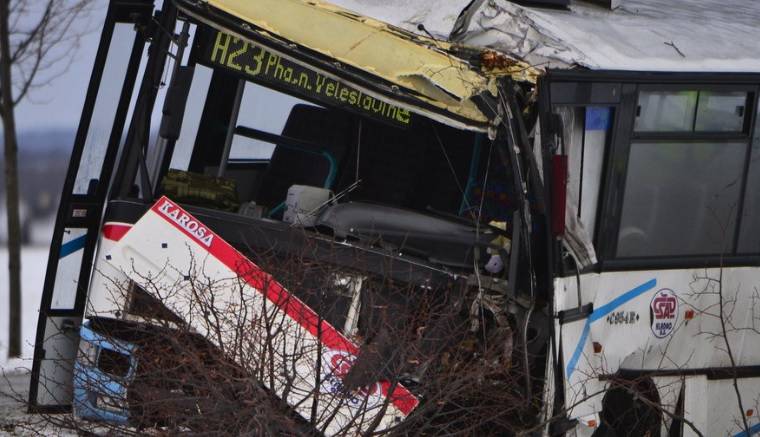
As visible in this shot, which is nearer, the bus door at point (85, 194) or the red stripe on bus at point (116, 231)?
the red stripe on bus at point (116, 231)

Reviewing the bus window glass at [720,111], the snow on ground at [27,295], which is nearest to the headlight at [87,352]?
the bus window glass at [720,111]

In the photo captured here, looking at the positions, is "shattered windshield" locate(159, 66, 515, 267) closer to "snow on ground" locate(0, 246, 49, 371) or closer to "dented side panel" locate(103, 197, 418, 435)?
"dented side panel" locate(103, 197, 418, 435)

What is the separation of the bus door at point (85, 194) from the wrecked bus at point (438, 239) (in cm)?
1

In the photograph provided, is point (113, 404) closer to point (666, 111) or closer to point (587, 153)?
point (587, 153)

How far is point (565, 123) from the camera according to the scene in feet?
22.4

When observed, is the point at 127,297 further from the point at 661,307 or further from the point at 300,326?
the point at 661,307

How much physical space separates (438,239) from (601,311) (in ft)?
3.24

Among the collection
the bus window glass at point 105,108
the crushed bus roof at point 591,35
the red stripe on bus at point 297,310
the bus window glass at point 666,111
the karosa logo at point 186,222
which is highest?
the crushed bus roof at point 591,35

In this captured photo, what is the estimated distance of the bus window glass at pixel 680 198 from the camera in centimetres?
724

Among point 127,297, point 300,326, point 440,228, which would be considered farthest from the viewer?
point 440,228

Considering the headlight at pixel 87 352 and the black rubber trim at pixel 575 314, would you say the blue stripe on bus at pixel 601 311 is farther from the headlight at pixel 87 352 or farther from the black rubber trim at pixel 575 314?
the headlight at pixel 87 352

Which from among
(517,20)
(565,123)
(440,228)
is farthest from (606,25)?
(440,228)

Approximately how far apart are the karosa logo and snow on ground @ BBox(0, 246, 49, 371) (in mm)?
5670

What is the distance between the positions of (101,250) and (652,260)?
10.2ft
